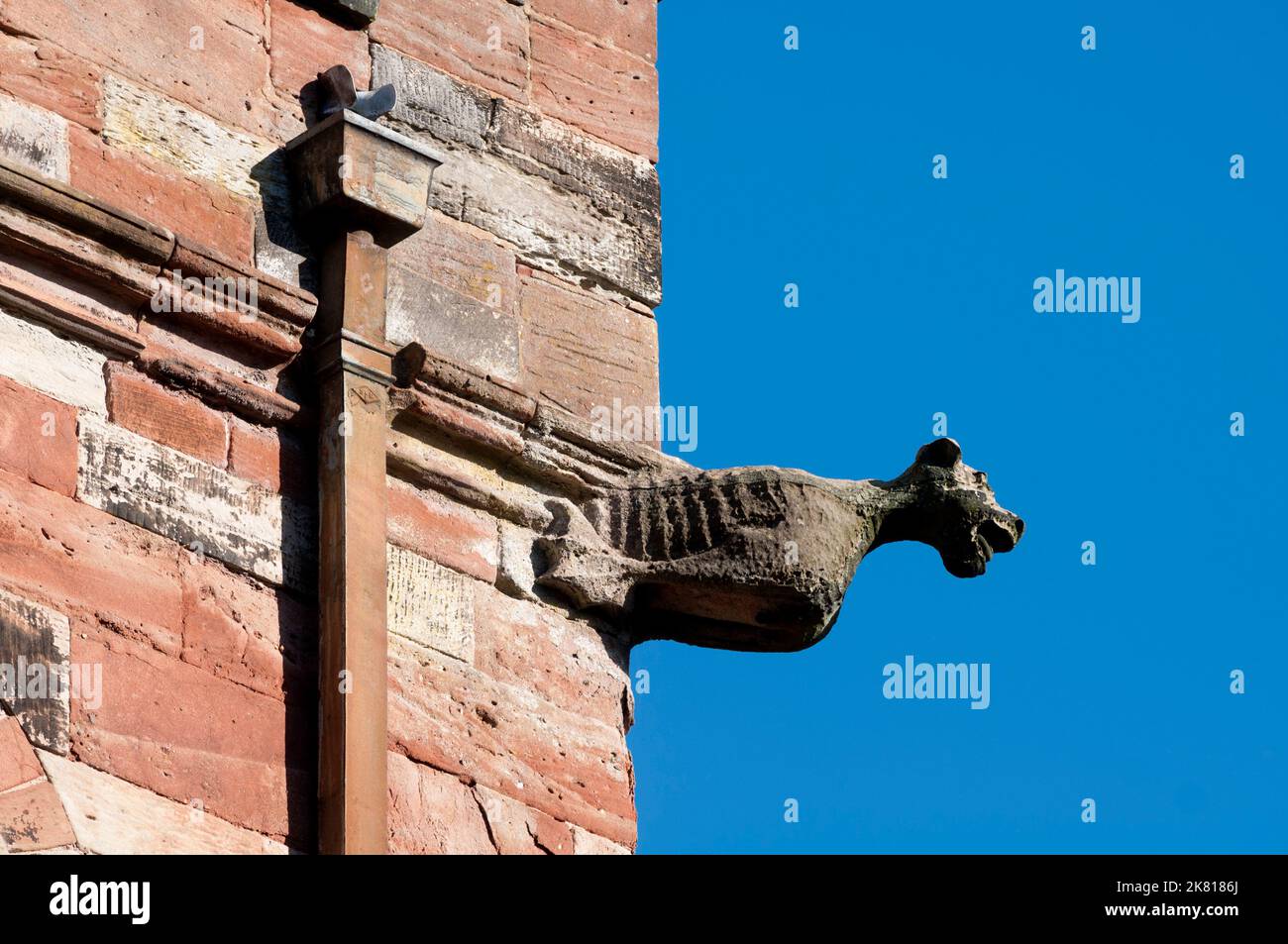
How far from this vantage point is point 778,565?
8.05 meters

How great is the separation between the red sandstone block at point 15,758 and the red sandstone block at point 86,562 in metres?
0.32

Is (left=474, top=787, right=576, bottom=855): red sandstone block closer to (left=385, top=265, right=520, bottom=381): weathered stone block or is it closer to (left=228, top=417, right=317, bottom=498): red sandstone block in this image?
(left=228, top=417, right=317, bottom=498): red sandstone block

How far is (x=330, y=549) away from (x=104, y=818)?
946 mm

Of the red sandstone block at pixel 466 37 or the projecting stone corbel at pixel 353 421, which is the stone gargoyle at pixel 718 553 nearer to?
the projecting stone corbel at pixel 353 421

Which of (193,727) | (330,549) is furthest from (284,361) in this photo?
(193,727)

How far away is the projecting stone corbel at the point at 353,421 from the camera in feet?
23.2

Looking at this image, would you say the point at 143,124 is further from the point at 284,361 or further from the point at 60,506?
the point at 60,506

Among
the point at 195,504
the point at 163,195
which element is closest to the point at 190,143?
the point at 163,195

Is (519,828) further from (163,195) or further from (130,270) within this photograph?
(163,195)

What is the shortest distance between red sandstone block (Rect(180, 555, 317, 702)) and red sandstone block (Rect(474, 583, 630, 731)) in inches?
20.1

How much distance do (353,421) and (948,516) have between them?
170 centimetres

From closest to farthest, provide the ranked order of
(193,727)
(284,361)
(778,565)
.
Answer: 1. (193,727)
2. (284,361)
3. (778,565)

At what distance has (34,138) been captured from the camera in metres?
7.35

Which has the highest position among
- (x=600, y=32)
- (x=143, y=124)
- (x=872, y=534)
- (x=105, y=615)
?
(x=600, y=32)
